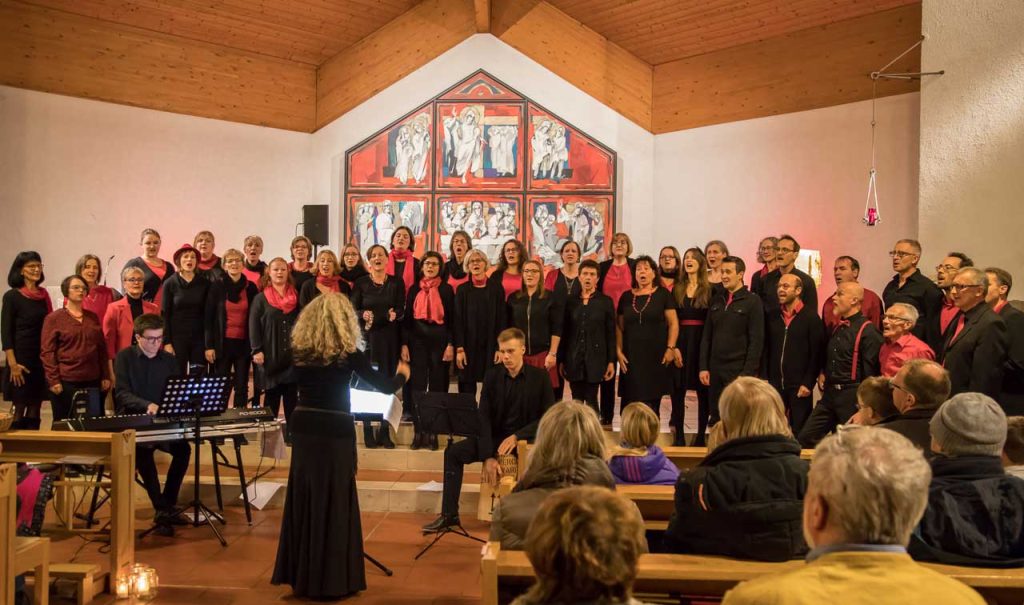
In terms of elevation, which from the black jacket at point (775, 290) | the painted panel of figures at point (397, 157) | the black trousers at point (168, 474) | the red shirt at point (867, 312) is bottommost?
the black trousers at point (168, 474)

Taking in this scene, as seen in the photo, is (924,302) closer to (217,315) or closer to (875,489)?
(217,315)

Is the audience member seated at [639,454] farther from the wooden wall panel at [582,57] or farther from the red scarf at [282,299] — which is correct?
the wooden wall panel at [582,57]

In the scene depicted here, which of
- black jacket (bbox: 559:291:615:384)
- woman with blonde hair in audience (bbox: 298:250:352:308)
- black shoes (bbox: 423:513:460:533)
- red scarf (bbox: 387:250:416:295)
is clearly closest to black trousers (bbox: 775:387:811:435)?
black jacket (bbox: 559:291:615:384)

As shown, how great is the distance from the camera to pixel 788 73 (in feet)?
35.4

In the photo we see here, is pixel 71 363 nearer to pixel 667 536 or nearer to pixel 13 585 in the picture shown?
pixel 13 585

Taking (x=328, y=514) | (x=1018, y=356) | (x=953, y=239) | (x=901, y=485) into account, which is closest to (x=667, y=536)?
(x=901, y=485)

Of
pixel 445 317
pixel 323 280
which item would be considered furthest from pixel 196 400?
pixel 445 317

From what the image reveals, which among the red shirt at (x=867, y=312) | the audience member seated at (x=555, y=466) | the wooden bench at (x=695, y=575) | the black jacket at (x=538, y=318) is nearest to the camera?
the wooden bench at (x=695, y=575)

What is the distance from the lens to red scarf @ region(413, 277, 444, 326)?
7625 millimetres

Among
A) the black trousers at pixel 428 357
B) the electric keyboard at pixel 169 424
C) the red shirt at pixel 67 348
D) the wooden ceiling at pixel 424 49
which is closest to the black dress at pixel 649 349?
the black trousers at pixel 428 357

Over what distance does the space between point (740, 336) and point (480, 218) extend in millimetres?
5757

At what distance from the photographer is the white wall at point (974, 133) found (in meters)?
7.88

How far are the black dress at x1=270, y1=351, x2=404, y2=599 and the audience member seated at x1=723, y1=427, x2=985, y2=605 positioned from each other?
3243mm

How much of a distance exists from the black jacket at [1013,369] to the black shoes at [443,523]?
3.38 metres
